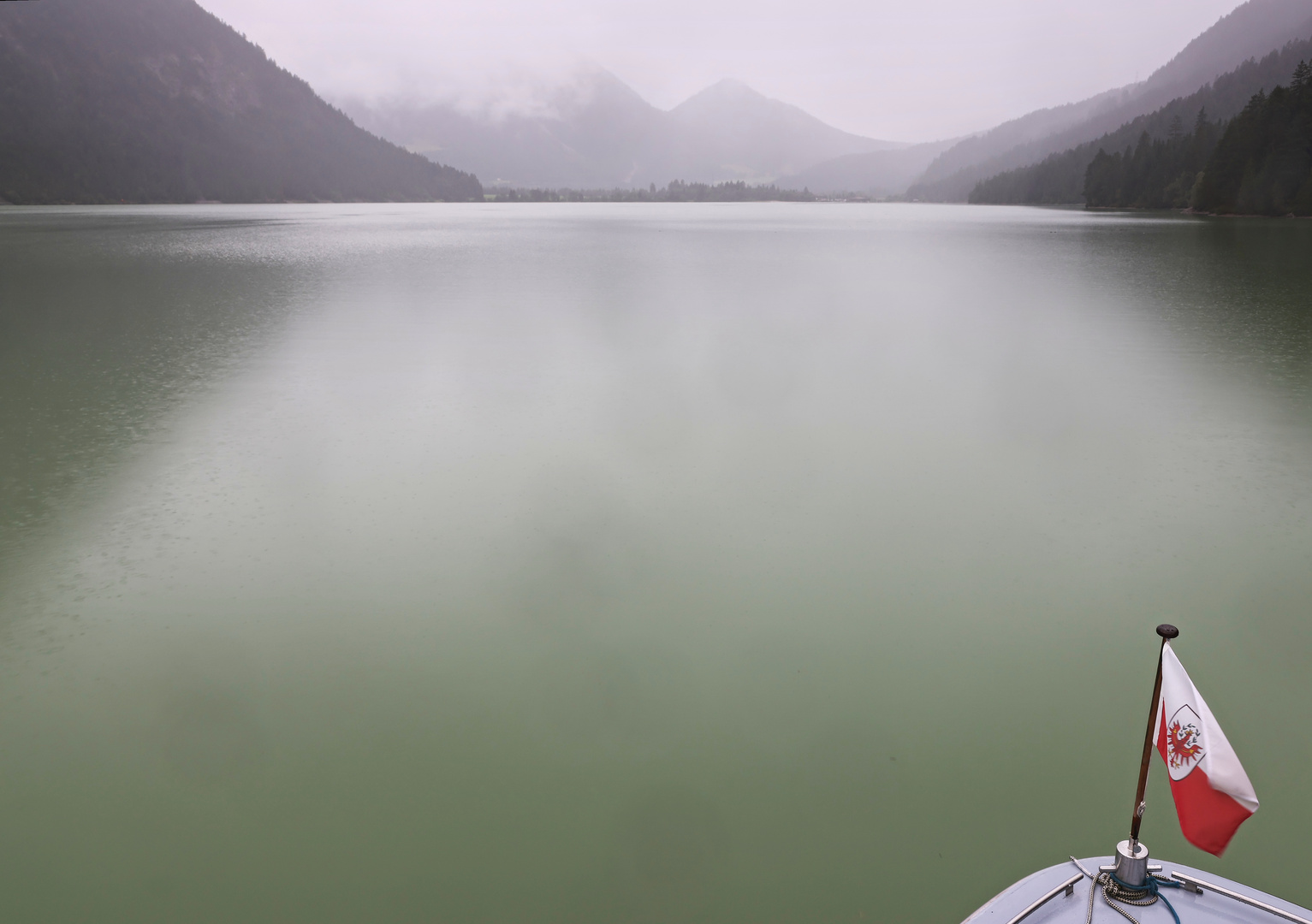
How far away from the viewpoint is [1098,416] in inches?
595

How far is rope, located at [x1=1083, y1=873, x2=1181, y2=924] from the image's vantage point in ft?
14.8

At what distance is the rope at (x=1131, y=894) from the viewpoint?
4.50 metres

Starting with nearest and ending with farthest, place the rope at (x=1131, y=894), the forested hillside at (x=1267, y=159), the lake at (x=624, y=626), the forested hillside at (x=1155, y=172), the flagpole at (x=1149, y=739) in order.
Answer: the rope at (x=1131, y=894), the flagpole at (x=1149, y=739), the lake at (x=624, y=626), the forested hillside at (x=1267, y=159), the forested hillside at (x=1155, y=172)

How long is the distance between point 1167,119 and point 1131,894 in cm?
15989

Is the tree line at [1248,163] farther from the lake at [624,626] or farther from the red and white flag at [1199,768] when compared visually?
the red and white flag at [1199,768]

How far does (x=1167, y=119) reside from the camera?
436ft

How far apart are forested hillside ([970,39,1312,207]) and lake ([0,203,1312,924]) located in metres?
132

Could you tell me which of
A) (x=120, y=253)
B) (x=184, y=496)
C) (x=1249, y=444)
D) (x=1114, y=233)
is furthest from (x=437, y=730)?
(x=1114, y=233)

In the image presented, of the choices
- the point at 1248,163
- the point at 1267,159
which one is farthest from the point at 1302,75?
the point at 1267,159

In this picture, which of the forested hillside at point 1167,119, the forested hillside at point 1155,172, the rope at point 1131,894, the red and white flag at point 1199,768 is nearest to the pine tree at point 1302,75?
the forested hillside at point 1155,172

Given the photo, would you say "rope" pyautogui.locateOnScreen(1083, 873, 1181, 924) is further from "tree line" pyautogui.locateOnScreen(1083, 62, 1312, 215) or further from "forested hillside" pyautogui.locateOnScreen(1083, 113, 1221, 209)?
"forested hillside" pyautogui.locateOnScreen(1083, 113, 1221, 209)

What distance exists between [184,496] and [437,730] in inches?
261

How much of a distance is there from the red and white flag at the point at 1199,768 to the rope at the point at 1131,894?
30 cm

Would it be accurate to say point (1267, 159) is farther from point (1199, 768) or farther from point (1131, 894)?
point (1131, 894)
